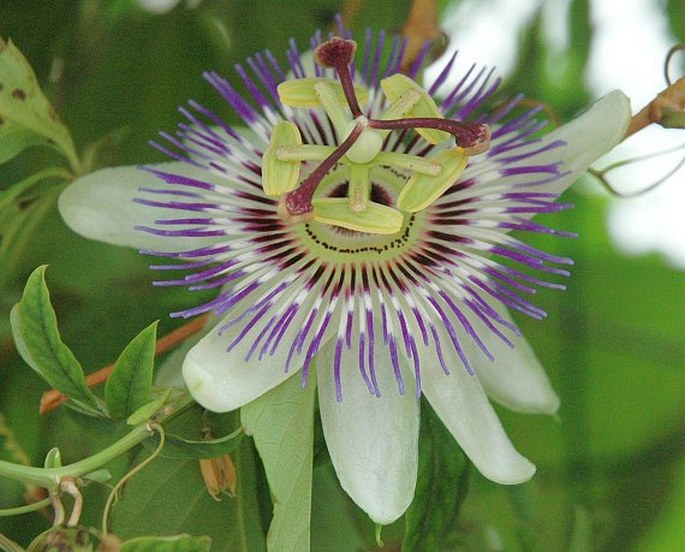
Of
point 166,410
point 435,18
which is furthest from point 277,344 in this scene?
point 435,18

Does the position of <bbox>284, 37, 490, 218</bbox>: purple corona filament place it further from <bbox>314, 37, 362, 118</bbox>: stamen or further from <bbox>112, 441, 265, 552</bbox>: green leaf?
<bbox>112, 441, 265, 552</bbox>: green leaf

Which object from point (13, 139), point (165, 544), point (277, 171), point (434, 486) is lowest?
point (434, 486)

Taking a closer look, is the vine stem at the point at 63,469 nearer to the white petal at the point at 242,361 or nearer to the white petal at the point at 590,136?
the white petal at the point at 242,361

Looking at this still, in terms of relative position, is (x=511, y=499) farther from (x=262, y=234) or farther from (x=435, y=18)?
(x=435, y=18)

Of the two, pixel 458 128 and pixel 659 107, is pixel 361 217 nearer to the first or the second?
pixel 458 128

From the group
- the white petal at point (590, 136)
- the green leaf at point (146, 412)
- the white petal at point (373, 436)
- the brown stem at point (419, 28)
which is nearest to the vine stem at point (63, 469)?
the green leaf at point (146, 412)

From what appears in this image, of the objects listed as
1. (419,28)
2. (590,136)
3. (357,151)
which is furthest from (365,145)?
(419,28)
